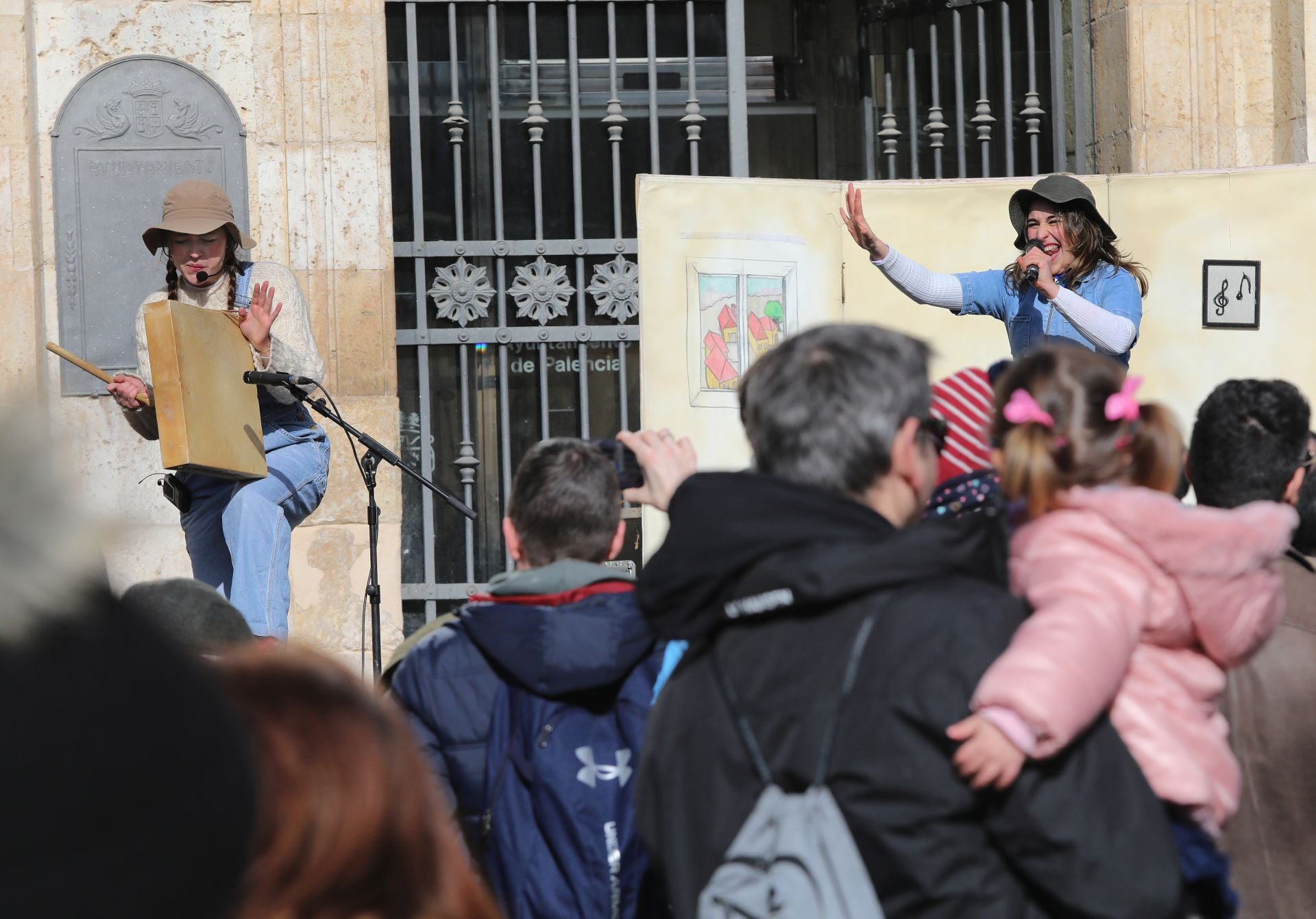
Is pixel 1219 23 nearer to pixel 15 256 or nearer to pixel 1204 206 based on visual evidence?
pixel 1204 206

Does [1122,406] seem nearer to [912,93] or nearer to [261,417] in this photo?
[261,417]

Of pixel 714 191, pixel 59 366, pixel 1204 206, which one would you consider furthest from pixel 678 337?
pixel 59 366

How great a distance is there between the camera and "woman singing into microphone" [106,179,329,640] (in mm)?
5133

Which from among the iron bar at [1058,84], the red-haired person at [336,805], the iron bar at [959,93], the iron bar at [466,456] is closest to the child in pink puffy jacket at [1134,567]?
the red-haired person at [336,805]

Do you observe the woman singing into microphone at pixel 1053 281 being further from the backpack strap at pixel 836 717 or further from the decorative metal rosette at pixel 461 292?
the backpack strap at pixel 836 717

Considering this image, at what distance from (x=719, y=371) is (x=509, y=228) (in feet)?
5.63

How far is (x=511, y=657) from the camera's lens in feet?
8.71

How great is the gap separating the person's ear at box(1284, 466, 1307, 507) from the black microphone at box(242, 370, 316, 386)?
3.14 meters

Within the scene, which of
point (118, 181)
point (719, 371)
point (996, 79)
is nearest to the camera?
point (719, 371)

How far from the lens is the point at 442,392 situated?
23.9 ft

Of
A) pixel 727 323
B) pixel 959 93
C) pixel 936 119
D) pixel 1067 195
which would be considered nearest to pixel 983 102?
pixel 959 93

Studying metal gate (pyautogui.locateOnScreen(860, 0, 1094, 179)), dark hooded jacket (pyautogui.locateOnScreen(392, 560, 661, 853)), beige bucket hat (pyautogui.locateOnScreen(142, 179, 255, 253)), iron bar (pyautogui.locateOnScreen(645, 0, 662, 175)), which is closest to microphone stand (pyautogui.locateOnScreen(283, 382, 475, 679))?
beige bucket hat (pyautogui.locateOnScreen(142, 179, 255, 253))

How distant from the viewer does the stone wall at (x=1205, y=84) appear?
7.23 meters

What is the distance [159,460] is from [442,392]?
1268 mm
